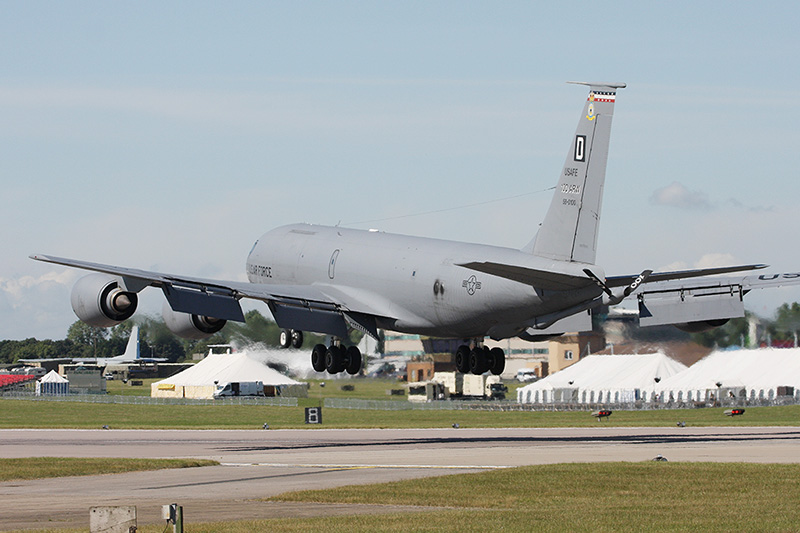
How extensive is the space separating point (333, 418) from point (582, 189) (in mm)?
48682

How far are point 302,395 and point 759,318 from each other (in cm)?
5464

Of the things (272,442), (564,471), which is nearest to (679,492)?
(564,471)

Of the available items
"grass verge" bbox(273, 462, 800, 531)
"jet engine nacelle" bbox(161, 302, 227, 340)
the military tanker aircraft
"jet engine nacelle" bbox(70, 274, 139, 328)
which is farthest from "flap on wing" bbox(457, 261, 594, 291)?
"jet engine nacelle" bbox(161, 302, 227, 340)

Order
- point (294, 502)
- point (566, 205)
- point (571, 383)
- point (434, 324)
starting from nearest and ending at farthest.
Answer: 1. point (294, 502)
2. point (566, 205)
3. point (434, 324)
4. point (571, 383)

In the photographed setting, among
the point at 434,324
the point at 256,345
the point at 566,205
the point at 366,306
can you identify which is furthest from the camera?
the point at 256,345

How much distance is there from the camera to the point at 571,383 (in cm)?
10994

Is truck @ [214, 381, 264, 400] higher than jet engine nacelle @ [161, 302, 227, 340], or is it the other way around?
jet engine nacelle @ [161, 302, 227, 340]

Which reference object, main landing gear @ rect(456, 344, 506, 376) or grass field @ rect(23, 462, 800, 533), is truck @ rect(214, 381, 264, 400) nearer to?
main landing gear @ rect(456, 344, 506, 376)

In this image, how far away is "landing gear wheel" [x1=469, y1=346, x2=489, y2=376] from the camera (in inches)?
1957

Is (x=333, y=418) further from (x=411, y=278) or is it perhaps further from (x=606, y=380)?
(x=411, y=278)

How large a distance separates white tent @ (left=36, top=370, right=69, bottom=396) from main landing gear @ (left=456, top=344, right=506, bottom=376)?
9187cm

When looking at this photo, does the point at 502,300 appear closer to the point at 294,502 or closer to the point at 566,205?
the point at 566,205

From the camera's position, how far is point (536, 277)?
39844 mm

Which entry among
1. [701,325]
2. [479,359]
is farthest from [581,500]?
[701,325]
